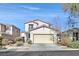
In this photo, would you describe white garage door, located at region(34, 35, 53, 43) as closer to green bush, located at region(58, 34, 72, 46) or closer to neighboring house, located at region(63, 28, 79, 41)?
green bush, located at region(58, 34, 72, 46)

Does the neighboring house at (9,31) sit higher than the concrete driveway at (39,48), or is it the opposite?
the neighboring house at (9,31)

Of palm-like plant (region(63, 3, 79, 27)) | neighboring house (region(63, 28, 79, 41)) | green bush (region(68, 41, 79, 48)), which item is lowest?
green bush (region(68, 41, 79, 48))

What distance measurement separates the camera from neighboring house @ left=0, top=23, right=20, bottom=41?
820 centimetres

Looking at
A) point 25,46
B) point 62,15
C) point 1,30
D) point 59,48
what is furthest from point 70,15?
point 1,30

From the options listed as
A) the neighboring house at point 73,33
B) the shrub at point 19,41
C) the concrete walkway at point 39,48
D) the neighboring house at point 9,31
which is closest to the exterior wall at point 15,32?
the neighboring house at point 9,31

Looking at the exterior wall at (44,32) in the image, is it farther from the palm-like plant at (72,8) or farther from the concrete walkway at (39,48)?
the palm-like plant at (72,8)

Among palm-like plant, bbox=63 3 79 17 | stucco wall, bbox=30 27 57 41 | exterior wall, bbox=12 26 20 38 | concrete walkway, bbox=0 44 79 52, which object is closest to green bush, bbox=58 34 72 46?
concrete walkway, bbox=0 44 79 52

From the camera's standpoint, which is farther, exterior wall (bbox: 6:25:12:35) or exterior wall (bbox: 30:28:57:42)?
exterior wall (bbox: 30:28:57:42)

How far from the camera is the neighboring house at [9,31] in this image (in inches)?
323

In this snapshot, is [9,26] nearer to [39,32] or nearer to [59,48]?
[39,32]

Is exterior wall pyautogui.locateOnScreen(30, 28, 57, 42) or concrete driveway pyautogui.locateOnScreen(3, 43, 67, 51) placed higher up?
exterior wall pyautogui.locateOnScreen(30, 28, 57, 42)

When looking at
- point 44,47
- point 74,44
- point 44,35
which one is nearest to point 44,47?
point 44,47

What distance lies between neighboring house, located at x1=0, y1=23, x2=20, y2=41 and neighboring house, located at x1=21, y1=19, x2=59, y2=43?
321 mm

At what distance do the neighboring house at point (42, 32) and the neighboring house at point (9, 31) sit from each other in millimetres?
321
